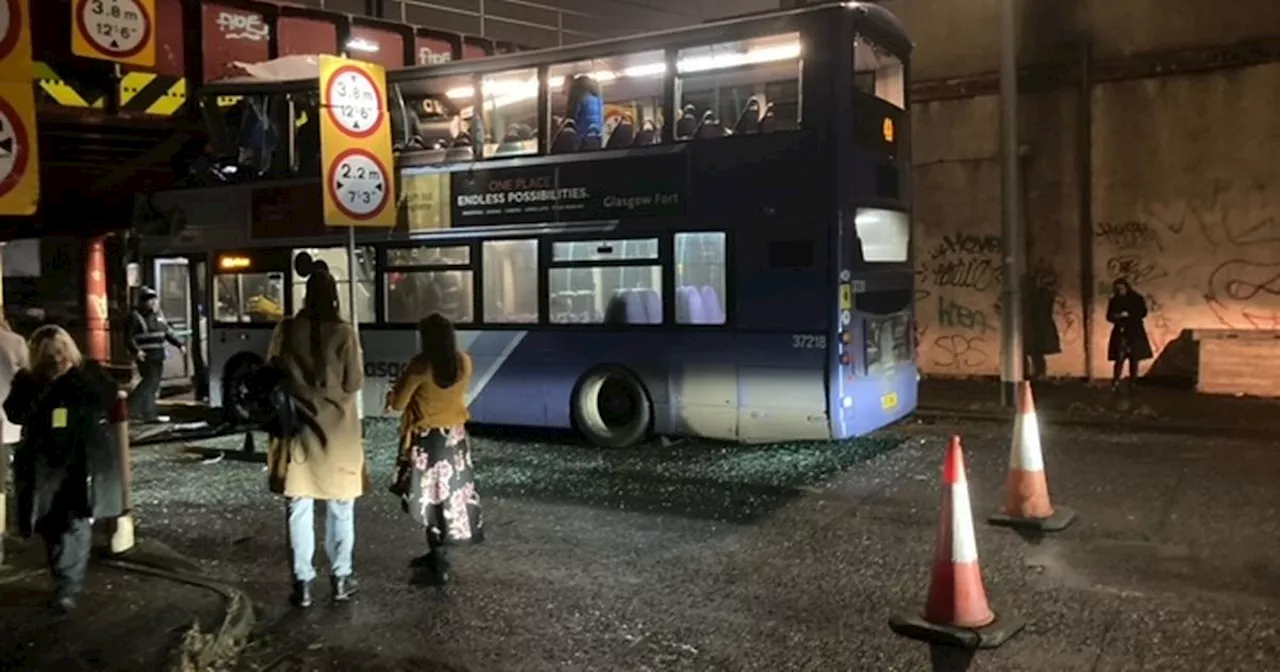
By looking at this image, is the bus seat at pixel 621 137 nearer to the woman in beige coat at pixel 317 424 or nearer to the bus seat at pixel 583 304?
the bus seat at pixel 583 304

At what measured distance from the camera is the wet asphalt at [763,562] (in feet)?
18.0

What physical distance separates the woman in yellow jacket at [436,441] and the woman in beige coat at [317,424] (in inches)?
18.2

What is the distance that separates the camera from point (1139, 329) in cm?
1443

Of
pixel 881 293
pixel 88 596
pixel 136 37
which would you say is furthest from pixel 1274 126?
pixel 88 596

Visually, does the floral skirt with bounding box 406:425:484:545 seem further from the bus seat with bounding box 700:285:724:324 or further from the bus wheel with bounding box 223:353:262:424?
the bus wheel with bounding box 223:353:262:424

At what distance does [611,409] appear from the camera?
1157 cm

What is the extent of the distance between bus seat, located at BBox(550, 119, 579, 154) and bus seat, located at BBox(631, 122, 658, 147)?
0.63 metres

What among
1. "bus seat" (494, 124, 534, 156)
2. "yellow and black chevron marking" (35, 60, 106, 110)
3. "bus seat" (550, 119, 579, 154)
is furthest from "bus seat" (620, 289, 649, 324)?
"yellow and black chevron marking" (35, 60, 106, 110)

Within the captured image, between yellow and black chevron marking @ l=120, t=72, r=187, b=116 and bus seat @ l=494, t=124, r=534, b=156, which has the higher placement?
yellow and black chevron marking @ l=120, t=72, r=187, b=116

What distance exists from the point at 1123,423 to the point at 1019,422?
18.0 feet

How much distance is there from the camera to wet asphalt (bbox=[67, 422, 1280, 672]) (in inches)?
216

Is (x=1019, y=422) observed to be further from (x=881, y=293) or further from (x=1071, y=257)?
(x=1071, y=257)

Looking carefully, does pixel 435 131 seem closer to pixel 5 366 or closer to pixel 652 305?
pixel 652 305

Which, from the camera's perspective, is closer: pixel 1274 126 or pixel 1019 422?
pixel 1019 422
